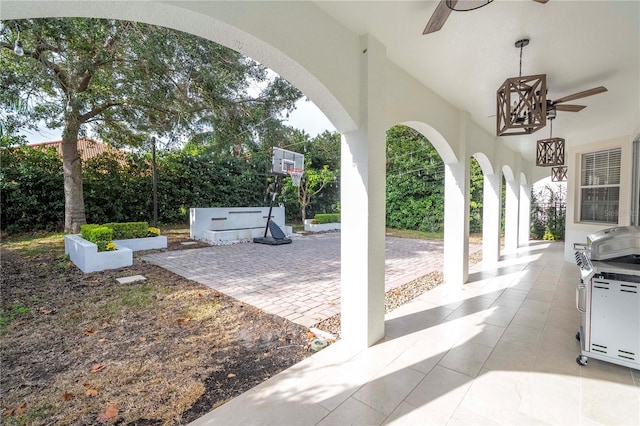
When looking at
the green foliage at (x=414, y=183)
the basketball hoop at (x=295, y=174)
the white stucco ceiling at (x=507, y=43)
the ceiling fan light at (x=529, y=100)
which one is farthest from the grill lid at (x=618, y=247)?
the green foliage at (x=414, y=183)

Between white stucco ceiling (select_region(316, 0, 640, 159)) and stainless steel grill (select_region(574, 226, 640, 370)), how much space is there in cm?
177

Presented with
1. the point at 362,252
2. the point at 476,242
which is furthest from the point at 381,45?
the point at 476,242

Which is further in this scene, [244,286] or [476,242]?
[476,242]

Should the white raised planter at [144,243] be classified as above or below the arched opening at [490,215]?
below

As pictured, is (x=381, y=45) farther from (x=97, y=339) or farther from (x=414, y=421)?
(x=97, y=339)

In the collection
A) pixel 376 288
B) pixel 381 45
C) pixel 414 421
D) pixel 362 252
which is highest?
pixel 381 45

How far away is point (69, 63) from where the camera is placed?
5.76 meters

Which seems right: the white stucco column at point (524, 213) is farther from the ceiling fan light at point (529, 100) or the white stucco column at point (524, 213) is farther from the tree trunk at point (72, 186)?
the tree trunk at point (72, 186)

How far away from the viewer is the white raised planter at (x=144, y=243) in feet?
23.2

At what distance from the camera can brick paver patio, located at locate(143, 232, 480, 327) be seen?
3967 mm

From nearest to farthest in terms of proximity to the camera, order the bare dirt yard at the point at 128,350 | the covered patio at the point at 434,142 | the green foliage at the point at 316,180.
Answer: the covered patio at the point at 434,142
the bare dirt yard at the point at 128,350
the green foliage at the point at 316,180

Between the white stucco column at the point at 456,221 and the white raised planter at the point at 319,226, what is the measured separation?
769 centimetres

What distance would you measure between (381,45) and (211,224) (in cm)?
789

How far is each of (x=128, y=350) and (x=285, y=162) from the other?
309 inches
